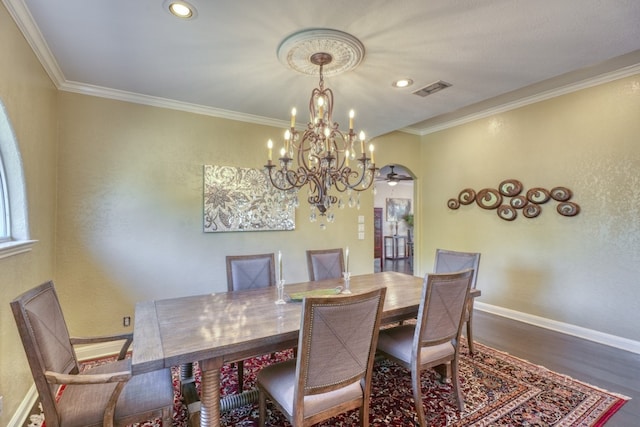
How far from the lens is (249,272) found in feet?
9.29

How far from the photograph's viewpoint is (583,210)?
11.3 feet

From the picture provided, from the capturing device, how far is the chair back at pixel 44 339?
133cm

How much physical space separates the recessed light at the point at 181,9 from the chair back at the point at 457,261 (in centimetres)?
305

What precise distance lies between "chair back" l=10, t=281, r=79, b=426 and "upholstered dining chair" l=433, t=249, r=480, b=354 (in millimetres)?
2970

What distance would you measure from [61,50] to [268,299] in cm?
248

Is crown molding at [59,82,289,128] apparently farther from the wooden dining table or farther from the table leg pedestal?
the table leg pedestal

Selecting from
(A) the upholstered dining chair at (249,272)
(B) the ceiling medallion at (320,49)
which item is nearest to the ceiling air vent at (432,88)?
(B) the ceiling medallion at (320,49)

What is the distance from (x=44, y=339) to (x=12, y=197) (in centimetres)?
125

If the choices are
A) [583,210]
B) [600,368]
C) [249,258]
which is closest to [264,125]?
[249,258]

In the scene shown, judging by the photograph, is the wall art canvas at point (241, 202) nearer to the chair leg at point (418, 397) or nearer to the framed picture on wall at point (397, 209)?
the chair leg at point (418, 397)

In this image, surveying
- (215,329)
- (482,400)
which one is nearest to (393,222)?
(482,400)

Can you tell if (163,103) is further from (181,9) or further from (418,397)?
(418,397)

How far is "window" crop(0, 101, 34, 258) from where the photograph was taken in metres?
1.93

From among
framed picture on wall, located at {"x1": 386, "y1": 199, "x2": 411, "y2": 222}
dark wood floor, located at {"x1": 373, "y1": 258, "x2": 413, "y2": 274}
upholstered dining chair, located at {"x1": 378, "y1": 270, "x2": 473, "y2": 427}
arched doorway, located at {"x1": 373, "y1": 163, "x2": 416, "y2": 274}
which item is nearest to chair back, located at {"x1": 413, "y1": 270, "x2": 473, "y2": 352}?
upholstered dining chair, located at {"x1": 378, "y1": 270, "x2": 473, "y2": 427}
